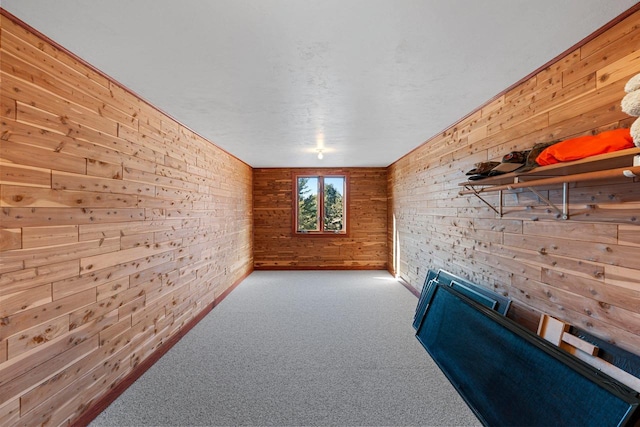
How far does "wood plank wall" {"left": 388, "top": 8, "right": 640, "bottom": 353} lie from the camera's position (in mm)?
1304

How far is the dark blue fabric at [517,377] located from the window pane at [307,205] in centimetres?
412

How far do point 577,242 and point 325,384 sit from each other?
2.00 m

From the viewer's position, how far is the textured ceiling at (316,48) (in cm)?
125

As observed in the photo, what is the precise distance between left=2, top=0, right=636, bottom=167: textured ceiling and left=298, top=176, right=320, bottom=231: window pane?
3571 mm

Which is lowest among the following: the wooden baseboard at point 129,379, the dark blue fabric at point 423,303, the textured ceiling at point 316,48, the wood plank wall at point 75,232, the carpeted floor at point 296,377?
the carpeted floor at point 296,377

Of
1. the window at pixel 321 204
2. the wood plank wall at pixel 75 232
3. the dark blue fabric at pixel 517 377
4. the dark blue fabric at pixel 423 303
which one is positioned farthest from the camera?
the window at pixel 321 204

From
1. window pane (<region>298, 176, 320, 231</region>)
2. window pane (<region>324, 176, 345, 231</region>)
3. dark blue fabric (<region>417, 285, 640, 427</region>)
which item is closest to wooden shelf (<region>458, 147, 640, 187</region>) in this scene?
dark blue fabric (<region>417, 285, 640, 427</region>)

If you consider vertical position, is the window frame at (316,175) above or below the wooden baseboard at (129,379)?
above

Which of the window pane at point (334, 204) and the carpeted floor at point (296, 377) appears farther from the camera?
the window pane at point (334, 204)

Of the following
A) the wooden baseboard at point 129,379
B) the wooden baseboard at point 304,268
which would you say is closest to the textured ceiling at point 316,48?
the wooden baseboard at point 129,379

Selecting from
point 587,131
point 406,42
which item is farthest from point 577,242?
point 406,42

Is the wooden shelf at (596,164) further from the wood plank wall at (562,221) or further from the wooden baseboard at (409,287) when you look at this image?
the wooden baseboard at (409,287)

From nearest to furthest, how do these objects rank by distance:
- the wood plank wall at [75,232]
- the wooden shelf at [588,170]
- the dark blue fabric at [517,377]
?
the wooden shelf at [588,170], the dark blue fabric at [517,377], the wood plank wall at [75,232]

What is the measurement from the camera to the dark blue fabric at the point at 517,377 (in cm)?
→ 117
